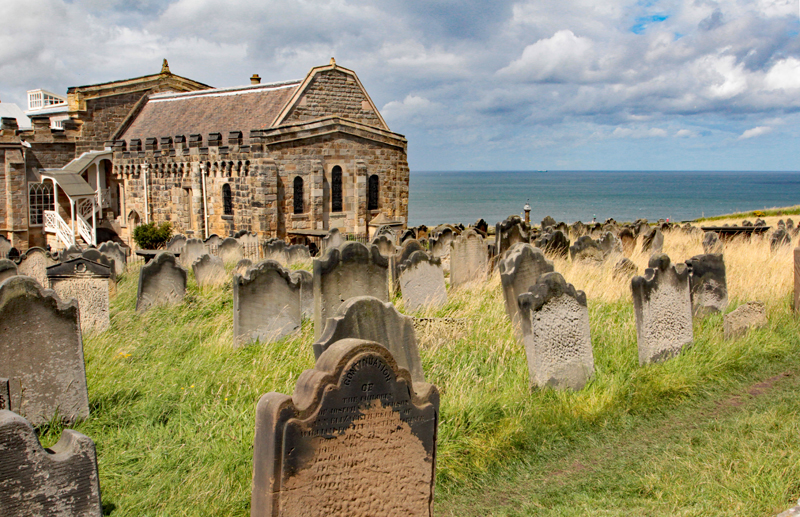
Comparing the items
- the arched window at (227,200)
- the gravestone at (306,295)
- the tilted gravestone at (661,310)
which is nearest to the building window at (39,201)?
the arched window at (227,200)

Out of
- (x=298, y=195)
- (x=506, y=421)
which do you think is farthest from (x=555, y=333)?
(x=298, y=195)

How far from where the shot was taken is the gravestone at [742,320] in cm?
819

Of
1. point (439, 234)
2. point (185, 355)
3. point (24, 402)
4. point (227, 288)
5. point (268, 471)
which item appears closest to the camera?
point (268, 471)

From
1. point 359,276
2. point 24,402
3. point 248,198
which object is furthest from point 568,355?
point 248,198

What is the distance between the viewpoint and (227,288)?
11141 millimetres

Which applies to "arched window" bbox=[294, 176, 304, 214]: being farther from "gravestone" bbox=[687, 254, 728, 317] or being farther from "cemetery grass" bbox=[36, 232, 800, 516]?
"gravestone" bbox=[687, 254, 728, 317]

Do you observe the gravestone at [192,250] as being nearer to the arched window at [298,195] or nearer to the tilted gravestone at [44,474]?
the arched window at [298,195]

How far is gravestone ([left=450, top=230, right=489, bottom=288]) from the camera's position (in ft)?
37.3

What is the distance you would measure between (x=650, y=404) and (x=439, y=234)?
9.34 meters

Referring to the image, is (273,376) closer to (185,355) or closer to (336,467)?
(185,355)

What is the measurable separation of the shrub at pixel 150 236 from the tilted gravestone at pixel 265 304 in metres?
19.9

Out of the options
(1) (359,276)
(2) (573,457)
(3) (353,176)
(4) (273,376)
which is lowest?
(2) (573,457)

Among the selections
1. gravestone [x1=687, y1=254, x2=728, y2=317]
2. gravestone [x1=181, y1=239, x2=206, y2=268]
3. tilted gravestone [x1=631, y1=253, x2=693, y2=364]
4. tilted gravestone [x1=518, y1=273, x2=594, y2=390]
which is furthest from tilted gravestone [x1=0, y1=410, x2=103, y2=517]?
gravestone [x1=181, y1=239, x2=206, y2=268]

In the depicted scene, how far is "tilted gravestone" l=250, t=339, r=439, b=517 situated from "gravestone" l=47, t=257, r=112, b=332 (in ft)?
18.7
